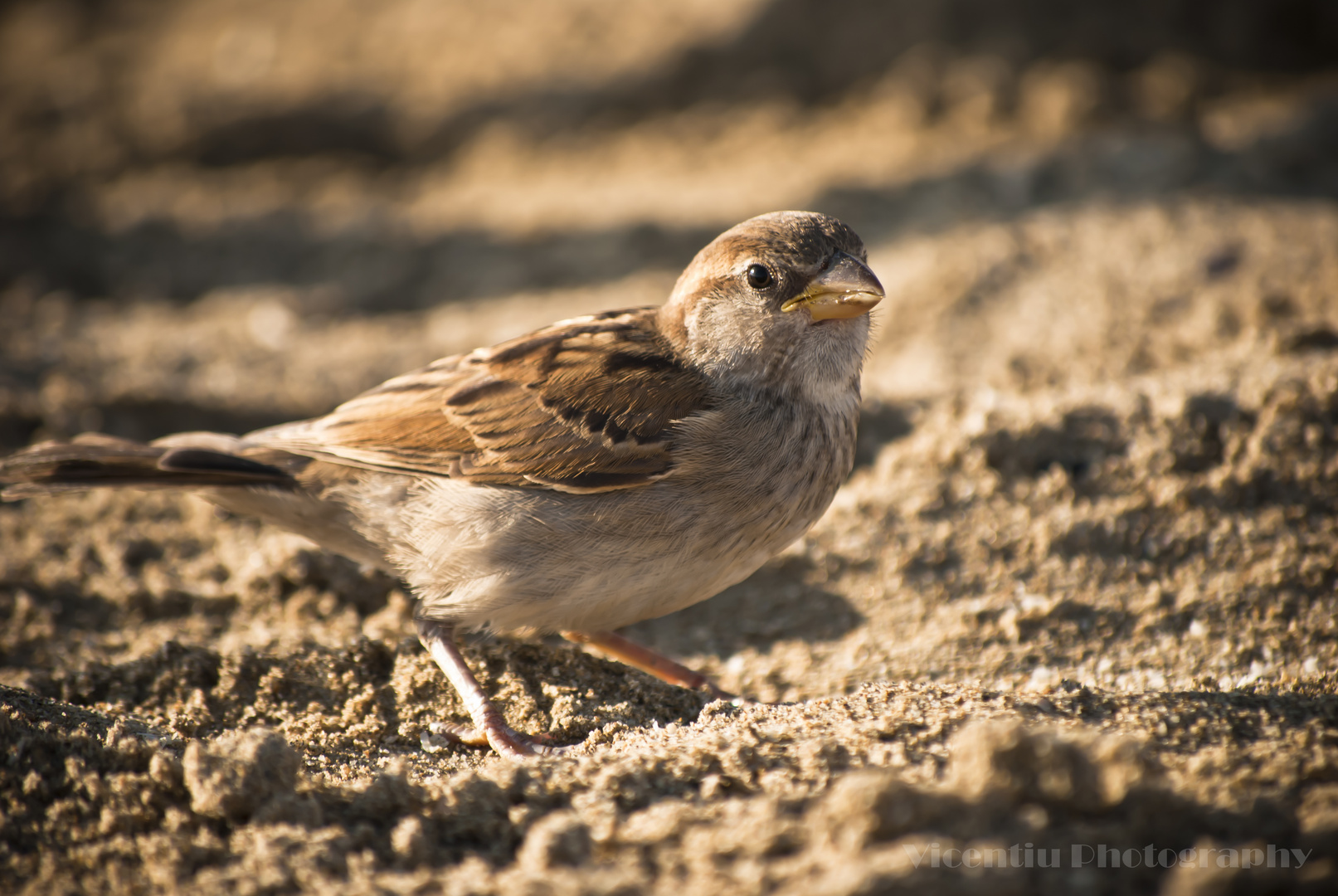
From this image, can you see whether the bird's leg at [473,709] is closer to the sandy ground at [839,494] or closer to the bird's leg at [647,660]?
the sandy ground at [839,494]

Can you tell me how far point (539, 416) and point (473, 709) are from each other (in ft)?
3.39

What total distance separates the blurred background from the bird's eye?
6.53 feet

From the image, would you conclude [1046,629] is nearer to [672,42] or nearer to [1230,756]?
[1230,756]

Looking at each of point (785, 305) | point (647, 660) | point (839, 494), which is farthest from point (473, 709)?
point (839, 494)

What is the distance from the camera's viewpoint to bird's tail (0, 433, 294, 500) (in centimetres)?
352

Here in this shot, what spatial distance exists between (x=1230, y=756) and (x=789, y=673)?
63.4 inches

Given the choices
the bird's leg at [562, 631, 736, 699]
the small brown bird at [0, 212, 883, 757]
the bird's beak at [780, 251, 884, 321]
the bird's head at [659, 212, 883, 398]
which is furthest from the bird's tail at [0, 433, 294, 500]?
the bird's beak at [780, 251, 884, 321]

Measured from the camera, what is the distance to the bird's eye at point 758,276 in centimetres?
346

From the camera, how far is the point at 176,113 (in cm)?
928

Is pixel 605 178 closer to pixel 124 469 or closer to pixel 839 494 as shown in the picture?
pixel 839 494

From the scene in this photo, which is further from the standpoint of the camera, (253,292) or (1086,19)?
(1086,19)

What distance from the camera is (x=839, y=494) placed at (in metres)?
4.57

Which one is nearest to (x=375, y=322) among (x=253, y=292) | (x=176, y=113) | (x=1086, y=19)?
(x=253, y=292)

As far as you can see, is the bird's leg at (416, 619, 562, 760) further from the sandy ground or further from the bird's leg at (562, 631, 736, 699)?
the bird's leg at (562, 631, 736, 699)
